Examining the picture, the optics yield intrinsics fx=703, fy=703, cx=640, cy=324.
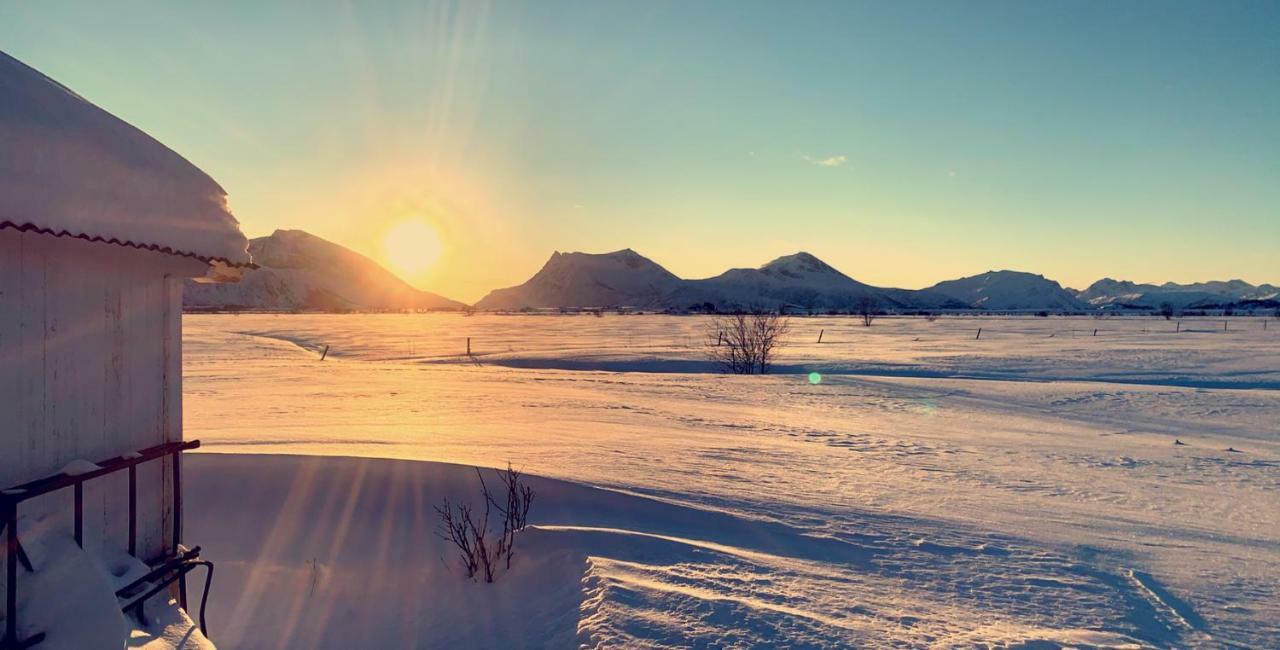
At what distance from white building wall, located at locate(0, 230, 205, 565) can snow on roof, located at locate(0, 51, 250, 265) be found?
0.30m

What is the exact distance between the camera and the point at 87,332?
12.3ft

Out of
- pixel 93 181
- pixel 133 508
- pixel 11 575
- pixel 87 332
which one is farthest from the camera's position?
pixel 133 508

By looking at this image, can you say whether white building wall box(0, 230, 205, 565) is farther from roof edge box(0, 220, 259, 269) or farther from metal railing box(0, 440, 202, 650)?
roof edge box(0, 220, 259, 269)

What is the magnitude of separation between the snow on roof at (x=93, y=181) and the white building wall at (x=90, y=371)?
0.30 metres

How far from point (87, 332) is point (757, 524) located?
525cm

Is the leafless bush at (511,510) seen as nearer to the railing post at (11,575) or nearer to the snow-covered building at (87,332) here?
the snow-covered building at (87,332)

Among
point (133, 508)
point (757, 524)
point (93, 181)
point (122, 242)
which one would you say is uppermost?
point (93, 181)

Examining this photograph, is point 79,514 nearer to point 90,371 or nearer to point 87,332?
point 90,371

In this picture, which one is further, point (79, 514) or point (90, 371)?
point (90, 371)

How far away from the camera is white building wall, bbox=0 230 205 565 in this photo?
331 cm

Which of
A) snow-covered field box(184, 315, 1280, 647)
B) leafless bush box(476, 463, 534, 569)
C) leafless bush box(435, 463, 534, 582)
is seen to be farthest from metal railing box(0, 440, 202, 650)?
leafless bush box(476, 463, 534, 569)

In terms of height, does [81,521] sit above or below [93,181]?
below

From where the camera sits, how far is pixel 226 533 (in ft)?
23.8

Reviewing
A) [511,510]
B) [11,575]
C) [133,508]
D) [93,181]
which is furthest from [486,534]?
[93,181]
